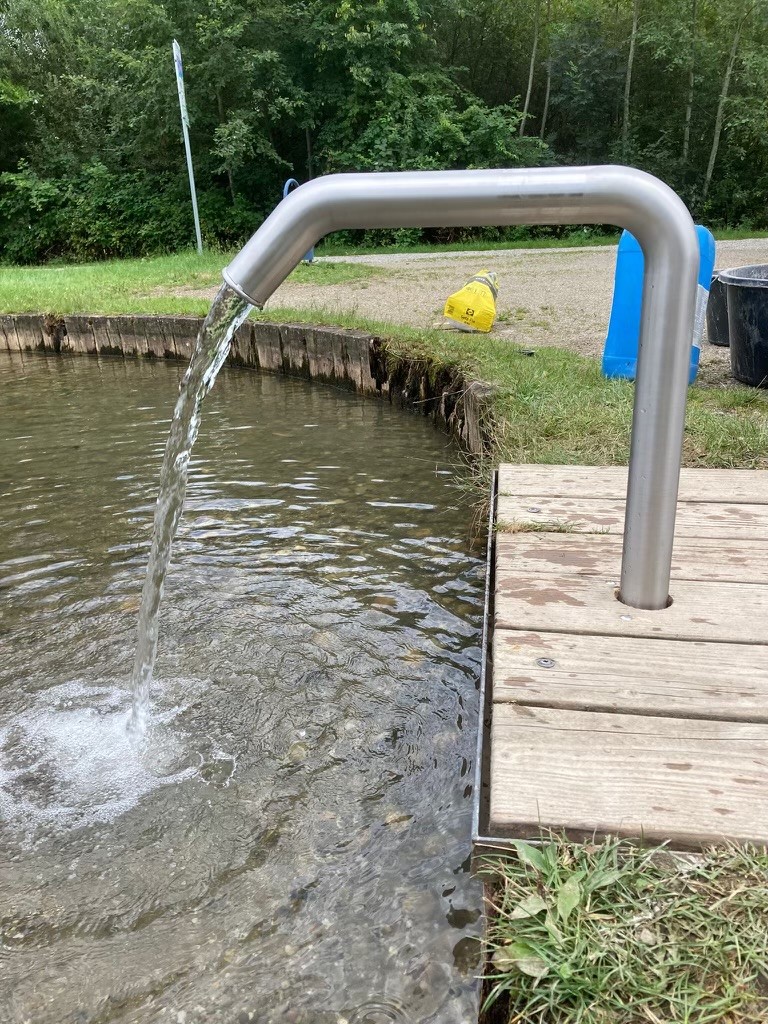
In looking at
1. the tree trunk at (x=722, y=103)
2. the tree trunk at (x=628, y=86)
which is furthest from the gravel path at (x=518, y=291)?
the tree trunk at (x=628, y=86)

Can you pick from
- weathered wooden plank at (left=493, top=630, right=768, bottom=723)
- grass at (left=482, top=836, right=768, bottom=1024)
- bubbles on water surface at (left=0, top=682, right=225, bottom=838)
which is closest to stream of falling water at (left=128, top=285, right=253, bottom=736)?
bubbles on water surface at (left=0, top=682, right=225, bottom=838)

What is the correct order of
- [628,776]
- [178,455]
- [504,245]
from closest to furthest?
[628,776] → [178,455] → [504,245]

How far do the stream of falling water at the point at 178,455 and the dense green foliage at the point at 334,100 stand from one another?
14.4m

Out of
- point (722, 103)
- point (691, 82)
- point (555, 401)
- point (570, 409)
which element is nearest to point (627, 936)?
point (570, 409)

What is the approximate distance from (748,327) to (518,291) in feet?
14.7

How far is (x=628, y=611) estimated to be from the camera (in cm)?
161

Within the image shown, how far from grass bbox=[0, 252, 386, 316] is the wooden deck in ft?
19.9

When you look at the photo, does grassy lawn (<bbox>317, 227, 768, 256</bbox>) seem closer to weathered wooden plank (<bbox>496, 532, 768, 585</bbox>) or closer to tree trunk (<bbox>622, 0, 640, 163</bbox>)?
tree trunk (<bbox>622, 0, 640, 163</bbox>)

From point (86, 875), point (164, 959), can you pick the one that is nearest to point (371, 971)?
point (164, 959)

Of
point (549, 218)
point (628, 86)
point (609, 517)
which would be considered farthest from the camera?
point (628, 86)

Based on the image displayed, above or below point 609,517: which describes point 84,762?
below

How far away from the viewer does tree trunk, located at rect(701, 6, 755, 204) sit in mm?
17344

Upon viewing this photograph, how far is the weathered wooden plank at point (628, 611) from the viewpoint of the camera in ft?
5.01

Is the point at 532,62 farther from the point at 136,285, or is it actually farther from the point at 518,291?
the point at 136,285
